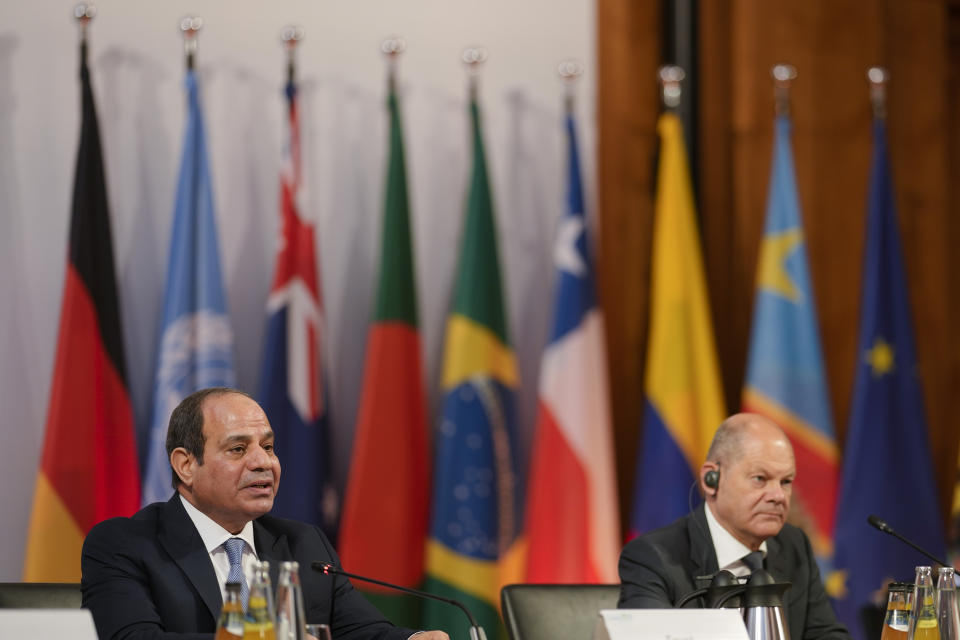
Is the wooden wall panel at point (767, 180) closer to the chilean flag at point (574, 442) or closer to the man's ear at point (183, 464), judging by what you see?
the chilean flag at point (574, 442)

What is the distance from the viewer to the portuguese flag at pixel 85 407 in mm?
4262

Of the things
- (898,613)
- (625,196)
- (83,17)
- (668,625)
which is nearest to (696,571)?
(898,613)

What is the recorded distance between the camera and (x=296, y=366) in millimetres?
4605

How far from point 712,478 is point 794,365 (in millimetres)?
2033

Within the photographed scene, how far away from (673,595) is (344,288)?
2.33 m

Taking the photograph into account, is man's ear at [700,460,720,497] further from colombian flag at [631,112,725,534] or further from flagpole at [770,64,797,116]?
flagpole at [770,64,797,116]

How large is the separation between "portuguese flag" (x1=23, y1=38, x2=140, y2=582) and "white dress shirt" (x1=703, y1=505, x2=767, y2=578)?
214cm

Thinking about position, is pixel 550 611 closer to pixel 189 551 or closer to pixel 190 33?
pixel 189 551

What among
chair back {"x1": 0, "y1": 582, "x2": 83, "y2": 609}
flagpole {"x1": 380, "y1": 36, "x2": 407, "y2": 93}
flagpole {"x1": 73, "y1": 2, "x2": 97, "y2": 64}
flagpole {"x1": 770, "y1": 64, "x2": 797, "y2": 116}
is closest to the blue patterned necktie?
chair back {"x1": 0, "y1": 582, "x2": 83, "y2": 609}

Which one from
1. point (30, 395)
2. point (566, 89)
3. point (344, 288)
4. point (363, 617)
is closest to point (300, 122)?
point (344, 288)

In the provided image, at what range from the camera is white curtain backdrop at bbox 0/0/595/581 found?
461cm

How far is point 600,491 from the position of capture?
4891 millimetres

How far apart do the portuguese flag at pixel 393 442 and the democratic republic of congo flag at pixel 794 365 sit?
1.38 meters

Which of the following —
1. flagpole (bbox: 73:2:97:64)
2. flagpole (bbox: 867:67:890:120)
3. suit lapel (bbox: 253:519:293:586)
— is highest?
A: flagpole (bbox: 73:2:97:64)
